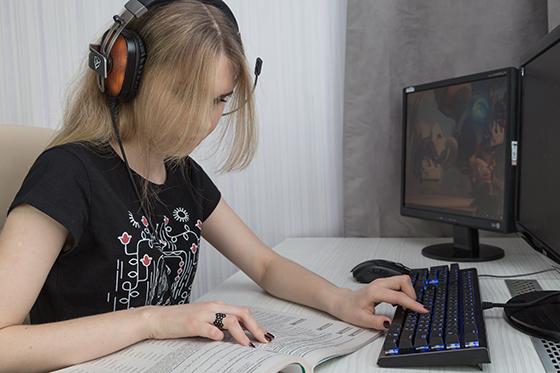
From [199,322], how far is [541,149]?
24.2 inches

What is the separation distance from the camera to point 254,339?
81 cm

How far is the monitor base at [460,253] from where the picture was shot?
140 cm

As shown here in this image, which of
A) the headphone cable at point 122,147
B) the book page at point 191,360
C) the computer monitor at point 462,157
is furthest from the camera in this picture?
the computer monitor at point 462,157

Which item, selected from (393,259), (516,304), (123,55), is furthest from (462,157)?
(123,55)

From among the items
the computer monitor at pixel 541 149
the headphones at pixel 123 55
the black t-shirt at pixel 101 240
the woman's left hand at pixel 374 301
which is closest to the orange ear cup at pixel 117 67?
the headphones at pixel 123 55

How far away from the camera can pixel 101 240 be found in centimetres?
94

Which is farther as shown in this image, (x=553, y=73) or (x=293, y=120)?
(x=293, y=120)

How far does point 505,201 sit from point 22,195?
36.5 inches

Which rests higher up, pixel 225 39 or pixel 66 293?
pixel 225 39

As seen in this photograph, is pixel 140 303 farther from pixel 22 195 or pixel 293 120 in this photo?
pixel 293 120

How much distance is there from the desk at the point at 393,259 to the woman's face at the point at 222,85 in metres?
0.32

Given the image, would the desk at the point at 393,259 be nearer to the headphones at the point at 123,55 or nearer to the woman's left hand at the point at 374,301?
the woman's left hand at the point at 374,301

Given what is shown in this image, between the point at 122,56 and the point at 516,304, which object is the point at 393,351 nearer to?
the point at 516,304

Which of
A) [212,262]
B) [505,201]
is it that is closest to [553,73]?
[505,201]
